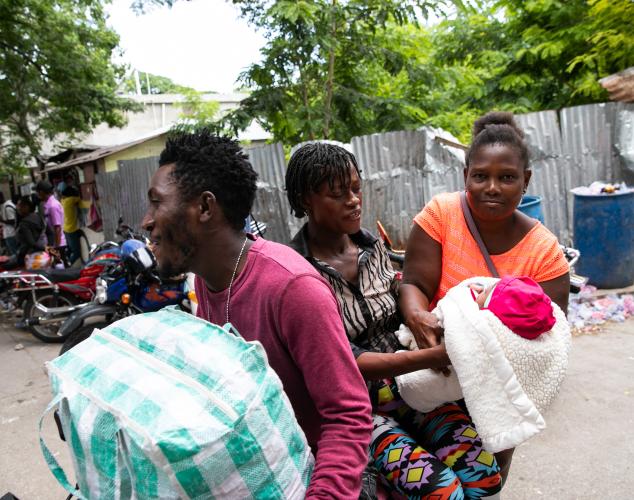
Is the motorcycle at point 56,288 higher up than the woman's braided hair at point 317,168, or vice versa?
the woman's braided hair at point 317,168

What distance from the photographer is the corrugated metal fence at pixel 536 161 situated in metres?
6.45

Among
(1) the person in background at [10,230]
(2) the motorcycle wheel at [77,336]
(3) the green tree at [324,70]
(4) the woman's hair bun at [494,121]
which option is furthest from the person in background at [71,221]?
(4) the woman's hair bun at [494,121]

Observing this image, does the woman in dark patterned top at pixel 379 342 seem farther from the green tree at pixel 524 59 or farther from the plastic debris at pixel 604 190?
the green tree at pixel 524 59

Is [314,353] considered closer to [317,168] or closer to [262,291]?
[262,291]

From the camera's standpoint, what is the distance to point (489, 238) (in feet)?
6.27

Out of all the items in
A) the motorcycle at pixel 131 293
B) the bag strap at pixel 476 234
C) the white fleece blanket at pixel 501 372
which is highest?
the bag strap at pixel 476 234

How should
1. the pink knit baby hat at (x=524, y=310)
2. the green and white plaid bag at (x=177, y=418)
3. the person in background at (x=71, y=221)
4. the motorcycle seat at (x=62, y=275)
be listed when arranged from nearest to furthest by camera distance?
1. the green and white plaid bag at (x=177, y=418)
2. the pink knit baby hat at (x=524, y=310)
3. the motorcycle seat at (x=62, y=275)
4. the person in background at (x=71, y=221)

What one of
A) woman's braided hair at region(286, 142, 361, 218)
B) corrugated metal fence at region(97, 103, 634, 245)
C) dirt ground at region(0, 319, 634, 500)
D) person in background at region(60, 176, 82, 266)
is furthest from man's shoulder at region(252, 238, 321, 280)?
person in background at region(60, 176, 82, 266)

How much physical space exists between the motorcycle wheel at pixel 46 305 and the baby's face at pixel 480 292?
20.2ft

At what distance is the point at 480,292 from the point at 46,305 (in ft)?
21.4

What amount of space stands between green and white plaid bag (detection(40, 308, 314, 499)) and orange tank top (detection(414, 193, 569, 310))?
3.24 ft

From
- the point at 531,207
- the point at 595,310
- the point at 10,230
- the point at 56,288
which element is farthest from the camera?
the point at 10,230

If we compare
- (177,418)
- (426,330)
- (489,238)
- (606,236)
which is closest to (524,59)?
(606,236)

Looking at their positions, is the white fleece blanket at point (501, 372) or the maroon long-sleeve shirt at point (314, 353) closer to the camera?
the maroon long-sleeve shirt at point (314, 353)
